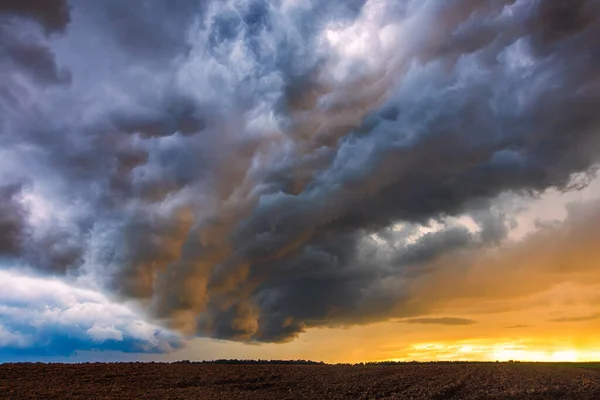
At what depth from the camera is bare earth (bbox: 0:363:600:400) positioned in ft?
146

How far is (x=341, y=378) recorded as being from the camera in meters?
54.1

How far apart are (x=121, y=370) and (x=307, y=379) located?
67.3 feet

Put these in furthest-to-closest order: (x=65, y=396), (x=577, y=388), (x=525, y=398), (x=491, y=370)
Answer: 1. (x=491, y=370)
2. (x=577, y=388)
3. (x=525, y=398)
4. (x=65, y=396)

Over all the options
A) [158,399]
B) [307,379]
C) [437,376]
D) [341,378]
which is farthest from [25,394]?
[437,376]

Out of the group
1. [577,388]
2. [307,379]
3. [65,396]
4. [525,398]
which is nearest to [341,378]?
[307,379]

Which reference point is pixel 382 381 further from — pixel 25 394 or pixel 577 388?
pixel 25 394

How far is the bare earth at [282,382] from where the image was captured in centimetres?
4450

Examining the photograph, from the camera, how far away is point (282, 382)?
5200 centimetres

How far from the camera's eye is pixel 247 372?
56625 mm

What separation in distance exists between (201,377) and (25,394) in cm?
1684

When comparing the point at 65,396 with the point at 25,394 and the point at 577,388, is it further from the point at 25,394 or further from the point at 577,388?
the point at 577,388

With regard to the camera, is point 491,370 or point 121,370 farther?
point 491,370

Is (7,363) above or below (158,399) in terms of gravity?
above

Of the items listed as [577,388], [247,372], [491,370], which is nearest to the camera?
[577,388]
